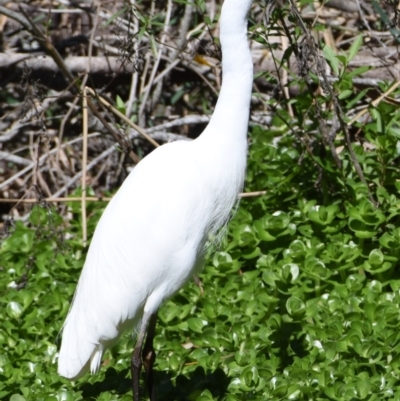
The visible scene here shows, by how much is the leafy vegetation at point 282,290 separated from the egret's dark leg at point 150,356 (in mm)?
51

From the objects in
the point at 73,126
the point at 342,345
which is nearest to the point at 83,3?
the point at 73,126

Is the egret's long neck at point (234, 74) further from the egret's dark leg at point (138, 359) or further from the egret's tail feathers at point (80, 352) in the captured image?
the egret's tail feathers at point (80, 352)

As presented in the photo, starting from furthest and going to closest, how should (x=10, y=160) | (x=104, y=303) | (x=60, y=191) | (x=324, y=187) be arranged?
(x=10, y=160) < (x=60, y=191) < (x=324, y=187) < (x=104, y=303)

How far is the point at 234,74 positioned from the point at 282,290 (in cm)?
107

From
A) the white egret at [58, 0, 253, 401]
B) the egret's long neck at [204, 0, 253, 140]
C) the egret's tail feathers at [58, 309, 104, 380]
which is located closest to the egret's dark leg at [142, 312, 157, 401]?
the white egret at [58, 0, 253, 401]

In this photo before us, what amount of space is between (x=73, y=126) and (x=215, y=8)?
1.17 m

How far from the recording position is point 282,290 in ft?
11.0

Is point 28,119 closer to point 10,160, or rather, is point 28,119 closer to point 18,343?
point 10,160

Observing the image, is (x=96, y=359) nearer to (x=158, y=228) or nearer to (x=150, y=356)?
(x=150, y=356)

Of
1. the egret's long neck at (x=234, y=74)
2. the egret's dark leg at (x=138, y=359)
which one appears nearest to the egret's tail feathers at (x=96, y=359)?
the egret's dark leg at (x=138, y=359)

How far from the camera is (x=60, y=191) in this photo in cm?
455

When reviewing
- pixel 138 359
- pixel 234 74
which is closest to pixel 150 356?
pixel 138 359

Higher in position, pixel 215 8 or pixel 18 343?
pixel 215 8

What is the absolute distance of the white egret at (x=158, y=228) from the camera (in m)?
2.77
